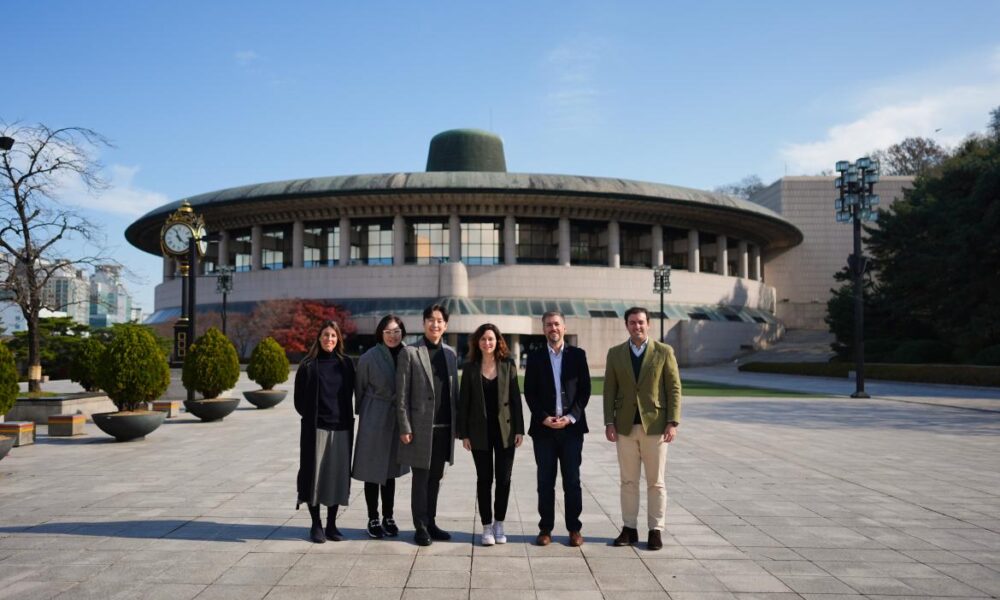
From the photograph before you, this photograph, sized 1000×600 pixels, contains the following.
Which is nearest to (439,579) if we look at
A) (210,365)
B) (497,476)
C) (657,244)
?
(497,476)

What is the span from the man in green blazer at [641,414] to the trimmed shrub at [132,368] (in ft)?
34.1

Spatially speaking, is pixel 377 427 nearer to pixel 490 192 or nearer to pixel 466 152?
pixel 490 192

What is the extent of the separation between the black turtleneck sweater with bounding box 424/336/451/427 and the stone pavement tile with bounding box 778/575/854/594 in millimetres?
3257

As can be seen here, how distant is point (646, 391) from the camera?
6.53 m

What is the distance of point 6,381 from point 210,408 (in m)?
6.33

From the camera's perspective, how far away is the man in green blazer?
6465 millimetres

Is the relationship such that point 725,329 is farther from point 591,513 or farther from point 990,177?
point 591,513

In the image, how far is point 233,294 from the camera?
2274 inches

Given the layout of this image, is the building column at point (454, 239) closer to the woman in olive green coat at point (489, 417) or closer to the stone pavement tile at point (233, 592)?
the woman in olive green coat at point (489, 417)

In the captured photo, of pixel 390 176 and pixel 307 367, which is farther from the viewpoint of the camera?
pixel 390 176

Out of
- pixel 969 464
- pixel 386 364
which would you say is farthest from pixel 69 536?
Result: pixel 969 464

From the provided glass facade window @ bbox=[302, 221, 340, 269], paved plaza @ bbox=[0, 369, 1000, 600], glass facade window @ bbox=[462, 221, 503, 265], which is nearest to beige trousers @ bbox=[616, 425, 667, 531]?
paved plaza @ bbox=[0, 369, 1000, 600]

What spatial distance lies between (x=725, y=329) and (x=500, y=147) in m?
27.5

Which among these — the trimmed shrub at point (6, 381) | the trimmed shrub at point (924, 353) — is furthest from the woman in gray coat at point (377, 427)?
the trimmed shrub at point (924, 353)
